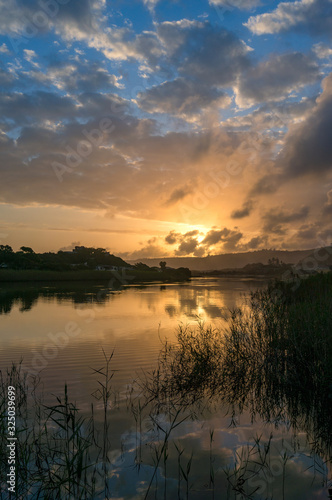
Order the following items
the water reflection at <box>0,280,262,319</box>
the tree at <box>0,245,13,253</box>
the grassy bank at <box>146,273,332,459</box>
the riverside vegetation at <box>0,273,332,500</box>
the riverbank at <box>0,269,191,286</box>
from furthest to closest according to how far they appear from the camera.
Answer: the tree at <box>0,245,13,253</box> < the riverbank at <box>0,269,191,286</box> < the water reflection at <box>0,280,262,319</box> < the grassy bank at <box>146,273,332,459</box> < the riverside vegetation at <box>0,273,332,500</box>

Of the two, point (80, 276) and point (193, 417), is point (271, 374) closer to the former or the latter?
point (193, 417)

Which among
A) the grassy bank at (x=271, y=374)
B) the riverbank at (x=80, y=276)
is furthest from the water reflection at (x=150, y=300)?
the riverbank at (x=80, y=276)

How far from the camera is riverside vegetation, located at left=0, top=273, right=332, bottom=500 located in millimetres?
5992

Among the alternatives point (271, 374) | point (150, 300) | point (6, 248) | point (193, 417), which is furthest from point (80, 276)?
point (193, 417)

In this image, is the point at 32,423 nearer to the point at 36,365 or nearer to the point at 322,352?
the point at 36,365

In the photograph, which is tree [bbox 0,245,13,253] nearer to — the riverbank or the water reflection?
the riverbank

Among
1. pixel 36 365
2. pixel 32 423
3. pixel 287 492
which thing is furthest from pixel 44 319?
pixel 287 492

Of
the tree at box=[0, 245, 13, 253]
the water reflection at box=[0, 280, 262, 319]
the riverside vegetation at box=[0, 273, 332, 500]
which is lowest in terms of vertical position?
the water reflection at box=[0, 280, 262, 319]

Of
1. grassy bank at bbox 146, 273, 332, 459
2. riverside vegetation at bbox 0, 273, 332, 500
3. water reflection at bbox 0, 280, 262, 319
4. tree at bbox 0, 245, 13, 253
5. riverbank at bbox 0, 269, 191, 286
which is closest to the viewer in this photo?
riverside vegetation at bbox 0, 273, 332, 500

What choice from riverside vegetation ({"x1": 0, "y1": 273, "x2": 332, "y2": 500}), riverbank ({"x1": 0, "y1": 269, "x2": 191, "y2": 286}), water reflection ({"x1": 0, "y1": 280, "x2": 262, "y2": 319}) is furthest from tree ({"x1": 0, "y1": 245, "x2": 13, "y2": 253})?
riverside vegetation ({"x1": 0, "y1": 273, "x2": 332, "y2": 500})

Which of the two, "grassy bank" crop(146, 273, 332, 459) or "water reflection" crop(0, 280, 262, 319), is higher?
"grassy bank" crop(146, 273, 332, 459)

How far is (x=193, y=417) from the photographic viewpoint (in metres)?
8.94

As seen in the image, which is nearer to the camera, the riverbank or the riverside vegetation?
the riverside vegetation

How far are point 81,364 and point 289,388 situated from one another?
8.27 meters
